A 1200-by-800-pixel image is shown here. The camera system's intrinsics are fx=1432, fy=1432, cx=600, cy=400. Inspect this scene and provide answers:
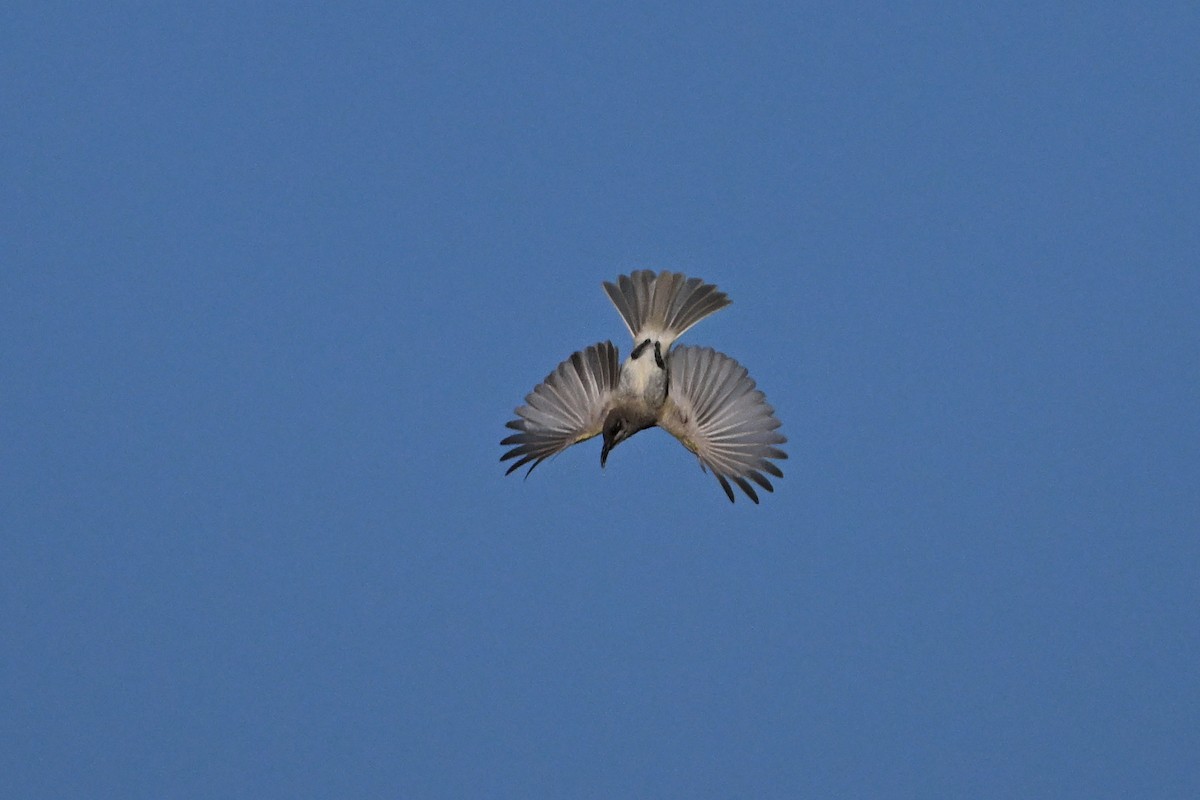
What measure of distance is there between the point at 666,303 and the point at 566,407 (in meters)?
1.65

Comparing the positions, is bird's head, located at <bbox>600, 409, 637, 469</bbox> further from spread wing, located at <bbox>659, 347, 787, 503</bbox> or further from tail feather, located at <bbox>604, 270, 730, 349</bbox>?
tail feather, located at <bbox>604, 270, 730, 349</bbox>

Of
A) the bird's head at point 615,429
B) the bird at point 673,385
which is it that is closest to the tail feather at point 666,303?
the bird at point 673,385

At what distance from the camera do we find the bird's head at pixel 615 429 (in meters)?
14.8

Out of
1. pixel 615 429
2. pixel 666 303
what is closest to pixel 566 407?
pixel 615 429

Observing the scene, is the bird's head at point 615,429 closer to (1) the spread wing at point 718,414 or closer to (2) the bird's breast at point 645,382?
(2) the bird's breast at point 645,382

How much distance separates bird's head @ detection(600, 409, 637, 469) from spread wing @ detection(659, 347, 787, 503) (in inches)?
18.4

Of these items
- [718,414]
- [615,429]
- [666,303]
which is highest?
[666,303]

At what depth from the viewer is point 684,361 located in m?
15.0

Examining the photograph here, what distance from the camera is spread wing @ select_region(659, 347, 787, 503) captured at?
48.0 feet

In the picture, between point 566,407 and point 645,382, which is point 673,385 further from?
point 566,407

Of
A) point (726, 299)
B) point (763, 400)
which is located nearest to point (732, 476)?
point (763, 400)

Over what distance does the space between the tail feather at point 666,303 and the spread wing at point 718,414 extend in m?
0.28

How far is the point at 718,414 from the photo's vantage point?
590 inches

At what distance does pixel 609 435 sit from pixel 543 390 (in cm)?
121
